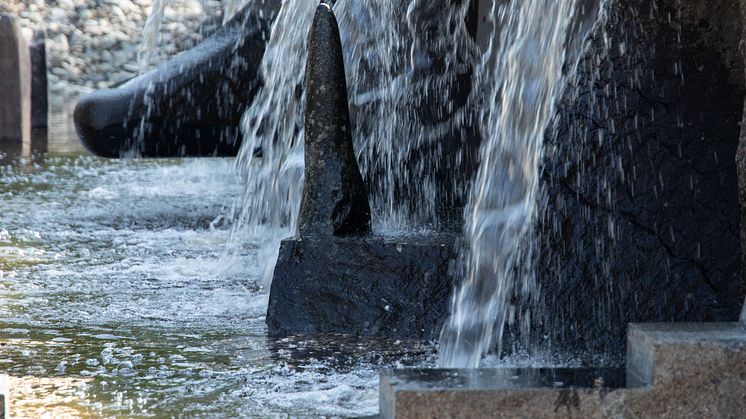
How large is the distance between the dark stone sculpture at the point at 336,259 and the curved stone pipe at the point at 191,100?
3.88m

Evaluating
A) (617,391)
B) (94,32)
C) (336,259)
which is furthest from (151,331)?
(94,32)

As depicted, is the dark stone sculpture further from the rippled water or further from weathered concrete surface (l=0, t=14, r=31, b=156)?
A: weathered concrete surface (l=0, t=14, r=31, b=156)

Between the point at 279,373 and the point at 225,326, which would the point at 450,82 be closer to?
A: the point at 225,326

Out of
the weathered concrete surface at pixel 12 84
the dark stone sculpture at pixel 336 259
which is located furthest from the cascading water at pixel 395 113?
the weathered concrete surface at pixel 12 84

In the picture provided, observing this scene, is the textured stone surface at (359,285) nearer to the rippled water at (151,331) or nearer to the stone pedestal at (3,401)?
the rippled water at (151,331)

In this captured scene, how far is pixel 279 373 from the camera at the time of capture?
379cm

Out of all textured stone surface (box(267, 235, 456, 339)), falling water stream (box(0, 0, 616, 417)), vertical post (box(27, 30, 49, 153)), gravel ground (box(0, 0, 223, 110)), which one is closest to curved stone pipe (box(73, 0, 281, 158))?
falling water stream (box(0, 0, 616, 417))

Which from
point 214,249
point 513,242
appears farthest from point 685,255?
point 214,249

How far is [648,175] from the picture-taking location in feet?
13.5

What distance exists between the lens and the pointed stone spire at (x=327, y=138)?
14.8 ft

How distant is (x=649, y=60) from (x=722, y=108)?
290 millimetres

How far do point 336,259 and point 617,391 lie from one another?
184 cm

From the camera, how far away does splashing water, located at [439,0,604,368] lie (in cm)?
416

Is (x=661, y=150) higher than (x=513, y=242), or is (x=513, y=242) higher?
(x=661, y=150)
